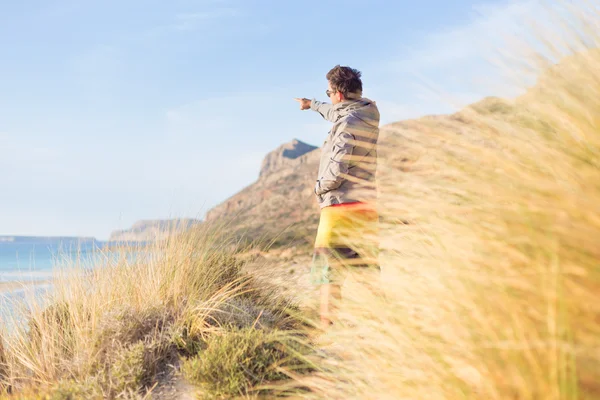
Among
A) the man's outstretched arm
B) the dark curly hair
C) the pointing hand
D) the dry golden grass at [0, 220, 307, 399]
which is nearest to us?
the dry golden grass at [0, 220, 307, 399]

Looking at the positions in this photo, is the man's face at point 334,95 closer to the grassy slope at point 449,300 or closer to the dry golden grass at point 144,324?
the grassy slope at point 449,300

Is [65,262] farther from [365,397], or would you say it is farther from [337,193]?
[365,397]

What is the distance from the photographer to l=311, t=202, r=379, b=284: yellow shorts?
14.3ft

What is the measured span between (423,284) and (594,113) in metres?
1.16

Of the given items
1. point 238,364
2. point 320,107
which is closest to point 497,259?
point 238,364

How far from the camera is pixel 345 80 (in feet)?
15.1

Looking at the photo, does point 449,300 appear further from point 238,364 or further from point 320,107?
point 320,107

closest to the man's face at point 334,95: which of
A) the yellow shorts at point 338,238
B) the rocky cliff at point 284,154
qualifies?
the yellow shorts at point 338,238

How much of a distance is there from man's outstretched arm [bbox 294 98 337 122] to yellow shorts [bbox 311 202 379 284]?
2.72ft

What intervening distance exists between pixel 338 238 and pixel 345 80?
134 cm

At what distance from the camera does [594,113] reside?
2453 mm

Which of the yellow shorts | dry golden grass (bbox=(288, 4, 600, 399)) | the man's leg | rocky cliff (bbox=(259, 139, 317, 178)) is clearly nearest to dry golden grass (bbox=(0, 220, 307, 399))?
the man's leg

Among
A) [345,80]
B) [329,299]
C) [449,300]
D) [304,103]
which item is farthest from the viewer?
[304,103]

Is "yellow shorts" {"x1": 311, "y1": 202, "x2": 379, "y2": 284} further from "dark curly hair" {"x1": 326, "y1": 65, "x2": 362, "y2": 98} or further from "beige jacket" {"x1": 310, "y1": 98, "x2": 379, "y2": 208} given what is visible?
"dark curly hair" {"x1": 326, "y1": 65, "x2": 362, "y2": 98}
